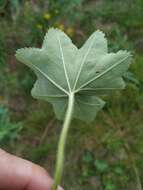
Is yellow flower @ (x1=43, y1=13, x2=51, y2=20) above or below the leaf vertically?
above

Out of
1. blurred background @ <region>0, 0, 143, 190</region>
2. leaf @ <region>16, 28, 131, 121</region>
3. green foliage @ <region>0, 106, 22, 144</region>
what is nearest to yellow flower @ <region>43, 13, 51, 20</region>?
blurred background @ <region>0, 0, 143, 190</region>

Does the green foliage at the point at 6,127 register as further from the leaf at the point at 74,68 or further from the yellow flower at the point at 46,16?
the leaf at the point at 74,68

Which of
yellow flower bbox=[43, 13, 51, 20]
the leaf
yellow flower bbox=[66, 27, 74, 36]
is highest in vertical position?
yellow flower bbox=[43, 13, 51, 20]

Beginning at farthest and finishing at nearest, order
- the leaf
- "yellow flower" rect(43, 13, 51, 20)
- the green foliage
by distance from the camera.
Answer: "yellow flower" rect(43, 13, 51, 20), the green foliage, the leaf

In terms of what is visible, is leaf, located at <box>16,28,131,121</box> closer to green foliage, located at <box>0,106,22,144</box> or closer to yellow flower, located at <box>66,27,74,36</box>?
green foliage, located at <box>0,106,22,144</box>

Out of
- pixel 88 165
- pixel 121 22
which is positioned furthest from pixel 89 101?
pixel 121 22

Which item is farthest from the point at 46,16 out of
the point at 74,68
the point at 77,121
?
the point at 74,68
